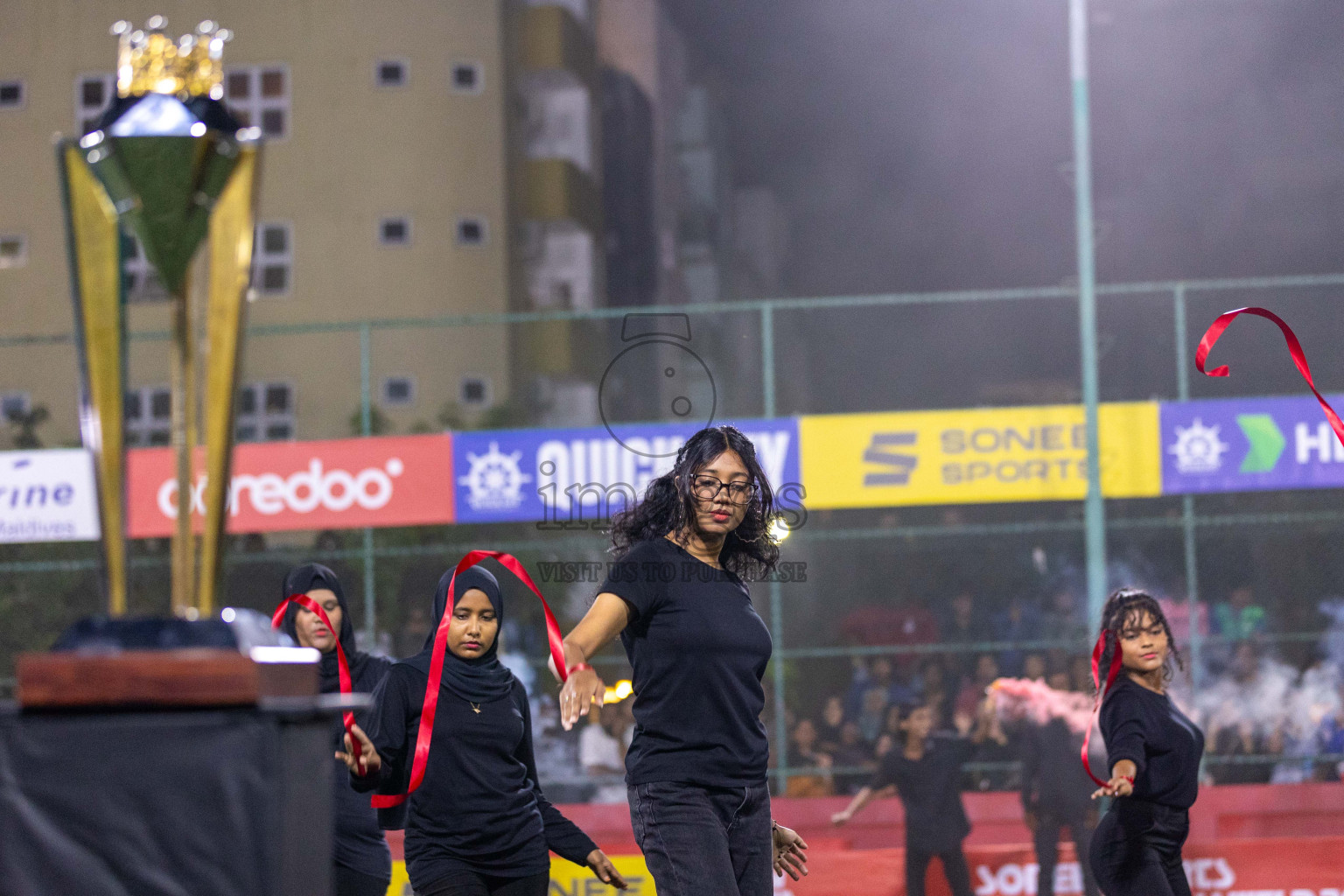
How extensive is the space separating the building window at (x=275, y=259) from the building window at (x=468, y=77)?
13.6 feet

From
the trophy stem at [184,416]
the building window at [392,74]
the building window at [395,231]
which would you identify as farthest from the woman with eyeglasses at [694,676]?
the building window at [392,74]

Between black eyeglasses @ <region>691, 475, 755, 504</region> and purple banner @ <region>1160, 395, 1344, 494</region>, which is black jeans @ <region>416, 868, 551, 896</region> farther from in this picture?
purple banner @ <region>1160, 395, 1344, 494</region>

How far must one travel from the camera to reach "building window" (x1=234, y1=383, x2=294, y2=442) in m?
25.7

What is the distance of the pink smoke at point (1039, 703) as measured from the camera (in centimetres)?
912

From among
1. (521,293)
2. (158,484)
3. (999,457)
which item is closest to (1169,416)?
(999,457)

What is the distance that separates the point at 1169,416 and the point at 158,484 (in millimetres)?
7229

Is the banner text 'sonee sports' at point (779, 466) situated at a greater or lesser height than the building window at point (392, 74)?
lesser

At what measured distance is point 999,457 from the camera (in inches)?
417

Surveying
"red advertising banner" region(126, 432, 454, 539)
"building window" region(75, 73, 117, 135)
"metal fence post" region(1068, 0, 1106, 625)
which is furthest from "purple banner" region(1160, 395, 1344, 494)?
"building window" region(75, 73, 117, 135)

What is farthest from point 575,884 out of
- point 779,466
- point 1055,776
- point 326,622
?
point 779,466

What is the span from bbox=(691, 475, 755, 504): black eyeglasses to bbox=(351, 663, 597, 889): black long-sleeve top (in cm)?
122

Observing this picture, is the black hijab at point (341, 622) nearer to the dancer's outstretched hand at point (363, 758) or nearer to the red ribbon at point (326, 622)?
the red ribbon at point (326, 622)

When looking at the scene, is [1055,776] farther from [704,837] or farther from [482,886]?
[704,837]

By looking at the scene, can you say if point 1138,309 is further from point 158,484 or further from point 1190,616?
point 158,484
